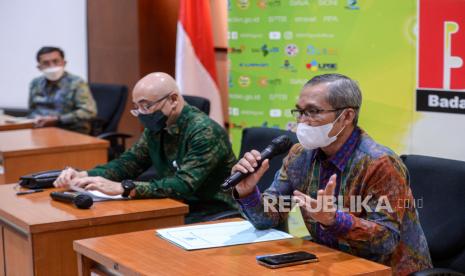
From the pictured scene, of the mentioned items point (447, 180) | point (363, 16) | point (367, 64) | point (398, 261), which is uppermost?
point (363, 16)

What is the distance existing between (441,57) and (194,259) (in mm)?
1926

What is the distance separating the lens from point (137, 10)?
7.48 metres

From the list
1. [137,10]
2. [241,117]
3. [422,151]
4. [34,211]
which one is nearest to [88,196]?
[34,211]

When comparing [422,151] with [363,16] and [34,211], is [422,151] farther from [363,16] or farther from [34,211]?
[34,211]

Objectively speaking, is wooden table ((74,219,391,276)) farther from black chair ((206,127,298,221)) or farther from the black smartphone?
black chair ((206,127,298,221))

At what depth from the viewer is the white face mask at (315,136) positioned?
9.16ft

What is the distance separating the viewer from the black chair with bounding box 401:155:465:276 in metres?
3.17

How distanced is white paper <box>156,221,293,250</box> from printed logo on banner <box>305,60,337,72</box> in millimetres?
1706

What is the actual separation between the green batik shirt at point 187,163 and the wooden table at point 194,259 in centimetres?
78

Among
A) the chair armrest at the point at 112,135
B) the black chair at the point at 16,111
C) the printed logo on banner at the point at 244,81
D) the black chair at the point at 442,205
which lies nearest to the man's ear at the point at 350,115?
the black chair at the point at 442,205

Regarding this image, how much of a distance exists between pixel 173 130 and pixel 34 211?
882 millimetres

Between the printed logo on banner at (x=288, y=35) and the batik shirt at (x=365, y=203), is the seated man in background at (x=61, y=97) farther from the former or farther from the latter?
the batik shirt at (x=365, y=203)

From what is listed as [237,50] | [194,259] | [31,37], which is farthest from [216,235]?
[31,37]

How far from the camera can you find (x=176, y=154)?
4.03m
